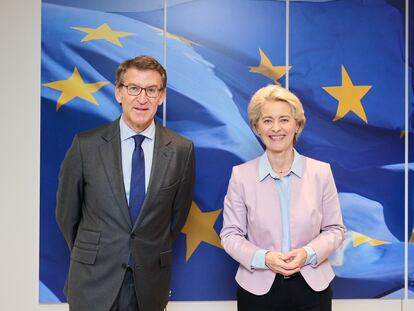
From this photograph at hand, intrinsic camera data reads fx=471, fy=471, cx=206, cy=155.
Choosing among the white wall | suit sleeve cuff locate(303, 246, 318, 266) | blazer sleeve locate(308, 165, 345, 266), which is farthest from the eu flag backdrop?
suit sleeve cuff locate(303, 246, 318, 266)

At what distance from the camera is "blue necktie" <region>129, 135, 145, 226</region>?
214cm

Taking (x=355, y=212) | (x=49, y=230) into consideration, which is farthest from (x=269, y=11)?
(x=49, y=230)

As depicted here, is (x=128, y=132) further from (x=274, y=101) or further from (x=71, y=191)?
(x=274, y=101)

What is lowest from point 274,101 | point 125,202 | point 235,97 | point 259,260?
point 259,260

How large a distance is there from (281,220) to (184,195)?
1.64 ft

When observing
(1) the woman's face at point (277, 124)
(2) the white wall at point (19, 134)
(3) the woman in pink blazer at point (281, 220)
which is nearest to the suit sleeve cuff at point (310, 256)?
(3) the woman in pink blazer at point (281, 220)

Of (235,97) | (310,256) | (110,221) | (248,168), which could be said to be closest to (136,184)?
(110,221)

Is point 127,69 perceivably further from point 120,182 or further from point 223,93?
point 223,93

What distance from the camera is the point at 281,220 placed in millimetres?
2186

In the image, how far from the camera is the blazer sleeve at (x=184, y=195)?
2.32 m

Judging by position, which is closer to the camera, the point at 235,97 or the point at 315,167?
the point at 315,167

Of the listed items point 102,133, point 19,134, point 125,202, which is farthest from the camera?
point 19,134

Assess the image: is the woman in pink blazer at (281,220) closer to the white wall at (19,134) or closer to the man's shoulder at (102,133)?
the man's shoulder at (102,133)

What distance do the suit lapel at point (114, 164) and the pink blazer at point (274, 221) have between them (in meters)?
0.51
